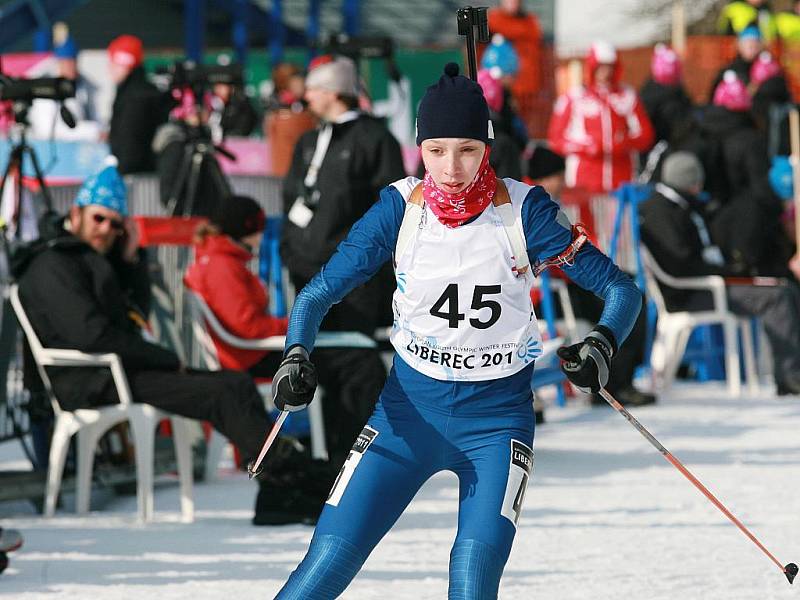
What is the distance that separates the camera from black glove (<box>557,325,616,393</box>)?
357 cm

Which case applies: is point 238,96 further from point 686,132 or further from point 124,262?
point 686,132

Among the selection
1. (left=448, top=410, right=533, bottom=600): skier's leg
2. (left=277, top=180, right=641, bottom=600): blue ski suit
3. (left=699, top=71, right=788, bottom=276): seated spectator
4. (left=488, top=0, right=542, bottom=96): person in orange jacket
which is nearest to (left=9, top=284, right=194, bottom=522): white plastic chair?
(left=277, top=180, right=641, bottom=600): blue ski suit

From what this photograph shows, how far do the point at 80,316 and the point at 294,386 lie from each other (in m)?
3.32

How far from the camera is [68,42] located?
41.3ft

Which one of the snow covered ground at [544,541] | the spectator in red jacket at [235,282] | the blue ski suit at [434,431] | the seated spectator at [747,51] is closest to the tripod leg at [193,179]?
Answer: the snow covered ground at [544,541]

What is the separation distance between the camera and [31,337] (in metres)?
6.77

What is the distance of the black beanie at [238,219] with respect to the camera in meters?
7.64

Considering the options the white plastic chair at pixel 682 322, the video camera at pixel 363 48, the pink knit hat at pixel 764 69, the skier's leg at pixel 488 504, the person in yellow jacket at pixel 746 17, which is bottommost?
the white plastic chair at pixel 682 322

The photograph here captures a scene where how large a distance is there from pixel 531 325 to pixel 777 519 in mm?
3021

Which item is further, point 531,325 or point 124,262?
point 124,262

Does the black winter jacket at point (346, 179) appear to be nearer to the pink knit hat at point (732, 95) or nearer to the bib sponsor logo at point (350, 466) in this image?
the bib sponsor logo at point (350, 466)

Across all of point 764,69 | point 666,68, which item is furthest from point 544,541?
point 764,69

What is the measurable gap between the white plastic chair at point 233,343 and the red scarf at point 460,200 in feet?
11.4

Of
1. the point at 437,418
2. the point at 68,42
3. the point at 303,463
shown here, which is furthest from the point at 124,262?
the point at 68,42
